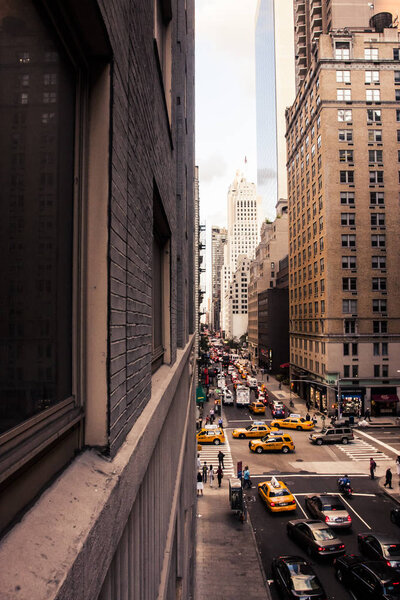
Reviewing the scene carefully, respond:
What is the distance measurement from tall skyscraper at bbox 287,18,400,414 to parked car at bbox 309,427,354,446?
34.5 ft

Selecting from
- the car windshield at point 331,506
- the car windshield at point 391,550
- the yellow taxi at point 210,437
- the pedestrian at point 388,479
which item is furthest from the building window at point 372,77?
the car windshield at point 391,550

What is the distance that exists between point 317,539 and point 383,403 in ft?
107

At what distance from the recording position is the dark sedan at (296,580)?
44.7 feet

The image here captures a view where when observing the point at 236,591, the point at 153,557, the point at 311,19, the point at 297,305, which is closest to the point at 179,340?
the point at 153,557

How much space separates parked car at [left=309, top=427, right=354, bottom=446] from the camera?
34.5 m

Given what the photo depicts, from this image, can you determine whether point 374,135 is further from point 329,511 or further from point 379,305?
point 329,511

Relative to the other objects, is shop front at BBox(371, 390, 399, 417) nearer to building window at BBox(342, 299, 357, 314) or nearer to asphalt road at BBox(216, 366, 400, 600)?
asphalt road at BBox(216, 366, 400, 600)

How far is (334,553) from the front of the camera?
17.0m

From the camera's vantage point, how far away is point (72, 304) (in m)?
2.01

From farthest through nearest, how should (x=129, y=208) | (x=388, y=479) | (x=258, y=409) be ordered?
1. (x=258, y=409)
2. (x=388, y=479)
3. (x=129, y=208)

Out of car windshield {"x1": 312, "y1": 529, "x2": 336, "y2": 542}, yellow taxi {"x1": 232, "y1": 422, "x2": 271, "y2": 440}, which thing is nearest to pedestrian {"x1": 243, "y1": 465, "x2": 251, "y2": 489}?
car windshield {"x1": 312, "y1": 529, "x2": 336, "y2": 542}

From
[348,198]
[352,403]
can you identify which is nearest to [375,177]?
[348,198]

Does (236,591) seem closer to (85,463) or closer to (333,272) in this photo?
(85,463)

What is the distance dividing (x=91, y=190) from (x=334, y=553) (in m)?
19.8
